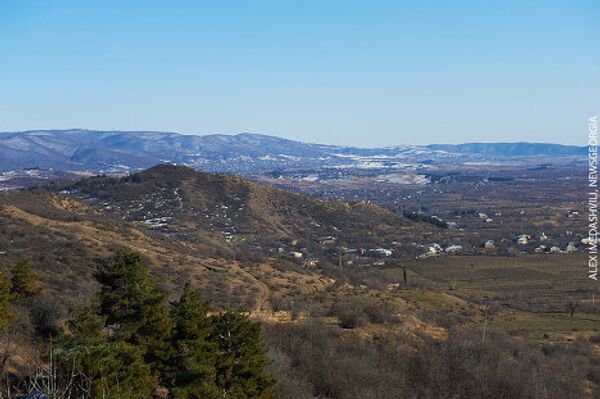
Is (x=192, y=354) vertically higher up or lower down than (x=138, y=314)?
lower down

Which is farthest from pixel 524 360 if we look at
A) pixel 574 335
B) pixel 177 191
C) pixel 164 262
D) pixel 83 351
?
pixel 177 191

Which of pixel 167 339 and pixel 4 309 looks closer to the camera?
pixel 167 339

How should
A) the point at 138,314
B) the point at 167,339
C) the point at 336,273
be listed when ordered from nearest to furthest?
the point at 138,314
the point at 167,339
the point at 336,273

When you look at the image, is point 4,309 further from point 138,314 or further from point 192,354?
point 192,354

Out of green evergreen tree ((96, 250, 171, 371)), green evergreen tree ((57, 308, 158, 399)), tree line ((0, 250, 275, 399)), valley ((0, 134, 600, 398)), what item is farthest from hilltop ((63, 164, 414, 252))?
green evergreen tree ((57, 308, 158, 399))

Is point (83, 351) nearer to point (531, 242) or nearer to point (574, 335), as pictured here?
point (574, 335)

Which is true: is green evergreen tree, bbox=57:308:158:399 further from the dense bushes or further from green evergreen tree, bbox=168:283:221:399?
the dense bushes

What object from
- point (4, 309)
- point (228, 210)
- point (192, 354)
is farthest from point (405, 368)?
point (228, 210)
